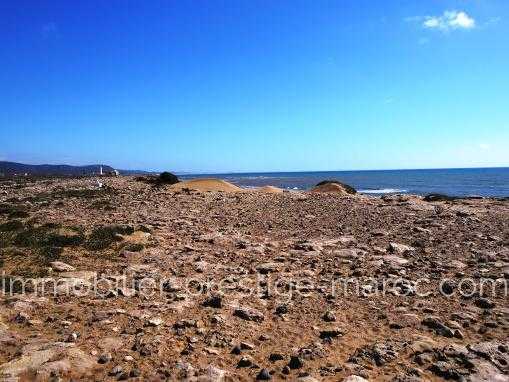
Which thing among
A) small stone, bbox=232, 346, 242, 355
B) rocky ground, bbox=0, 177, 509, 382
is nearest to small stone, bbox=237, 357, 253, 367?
rocky ground, bbox=0, 177, 509, 382

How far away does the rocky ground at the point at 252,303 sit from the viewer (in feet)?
16.8

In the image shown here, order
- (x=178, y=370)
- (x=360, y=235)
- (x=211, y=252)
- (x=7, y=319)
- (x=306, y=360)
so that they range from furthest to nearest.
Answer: (x=360, y=235), (x=211, y=252), (x=7, y=319), (x=306, y=360), (x=178, y=370)

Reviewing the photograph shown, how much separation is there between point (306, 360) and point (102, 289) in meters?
4.16

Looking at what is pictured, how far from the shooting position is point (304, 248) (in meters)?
11.3

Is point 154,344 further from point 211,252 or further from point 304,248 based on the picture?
point 304,248

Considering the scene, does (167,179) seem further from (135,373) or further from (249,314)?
(135,373)

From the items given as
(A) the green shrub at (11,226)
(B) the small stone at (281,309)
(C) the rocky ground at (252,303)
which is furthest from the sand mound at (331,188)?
(B) the small stone at (281,309)

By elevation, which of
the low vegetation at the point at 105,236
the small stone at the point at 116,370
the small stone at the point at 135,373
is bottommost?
the small stone at the point at 135,373

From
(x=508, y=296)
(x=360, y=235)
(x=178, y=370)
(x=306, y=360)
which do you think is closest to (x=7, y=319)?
(x=178, y=370)

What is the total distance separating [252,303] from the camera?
7.25 metres

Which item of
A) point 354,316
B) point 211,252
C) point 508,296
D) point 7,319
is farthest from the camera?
point 211,252

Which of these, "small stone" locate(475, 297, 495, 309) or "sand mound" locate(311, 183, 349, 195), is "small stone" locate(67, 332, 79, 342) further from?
"sand mound" locate(311, 183, 349, 195)

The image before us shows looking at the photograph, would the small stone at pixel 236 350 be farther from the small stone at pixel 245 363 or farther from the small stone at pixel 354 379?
the small stone at pixel 354 379

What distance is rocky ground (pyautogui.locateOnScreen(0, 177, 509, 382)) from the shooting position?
5117 mm
